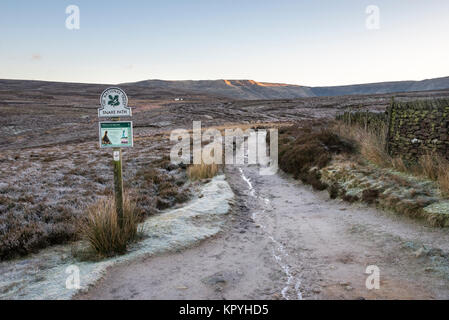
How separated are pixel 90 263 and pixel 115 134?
228 centimetres

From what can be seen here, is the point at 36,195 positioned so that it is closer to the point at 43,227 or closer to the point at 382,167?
the point at 43,227

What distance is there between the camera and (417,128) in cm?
1009

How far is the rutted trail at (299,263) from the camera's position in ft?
13.6

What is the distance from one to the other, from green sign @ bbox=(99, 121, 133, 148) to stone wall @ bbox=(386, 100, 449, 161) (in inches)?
349

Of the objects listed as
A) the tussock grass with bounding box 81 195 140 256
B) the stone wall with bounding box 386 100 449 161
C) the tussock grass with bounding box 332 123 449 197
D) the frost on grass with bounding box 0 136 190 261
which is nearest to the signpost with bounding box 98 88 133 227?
the tussock grass with bounding box 81 195 140 256

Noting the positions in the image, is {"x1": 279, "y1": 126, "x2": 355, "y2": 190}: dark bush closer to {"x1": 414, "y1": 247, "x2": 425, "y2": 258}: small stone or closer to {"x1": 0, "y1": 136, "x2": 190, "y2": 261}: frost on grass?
{"x1": 0, "y1": 136, "x2": 190, "y2": 261}: frost on grass

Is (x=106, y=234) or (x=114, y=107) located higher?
(x=114, y=107)

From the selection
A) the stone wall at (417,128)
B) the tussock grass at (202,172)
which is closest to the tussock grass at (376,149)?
the stone wall at (417,128)

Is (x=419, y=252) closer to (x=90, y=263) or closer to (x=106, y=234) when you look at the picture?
(x=106, y=234)

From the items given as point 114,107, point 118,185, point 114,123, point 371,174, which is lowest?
point 371,174

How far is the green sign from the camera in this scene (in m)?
5.38

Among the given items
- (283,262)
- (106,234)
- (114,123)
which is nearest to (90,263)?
(106,234)

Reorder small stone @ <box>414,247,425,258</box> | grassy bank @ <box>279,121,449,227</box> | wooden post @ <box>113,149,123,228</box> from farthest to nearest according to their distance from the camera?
grassy bank @ <box>279,121,449,227</box>
wooden post @ <box>113,149,123,228</box>
small stone @ <box>414,247,425,258</box>
